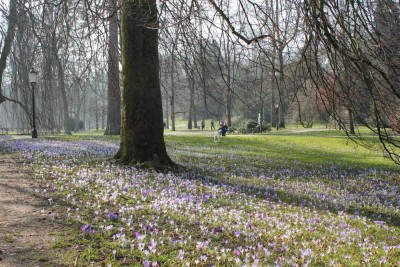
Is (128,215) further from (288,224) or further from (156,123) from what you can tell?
(156,123)

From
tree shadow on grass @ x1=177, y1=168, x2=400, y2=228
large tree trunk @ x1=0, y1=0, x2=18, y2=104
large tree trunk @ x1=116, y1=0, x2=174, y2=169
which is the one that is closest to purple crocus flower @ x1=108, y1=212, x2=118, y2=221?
tree shadow on grass @ x1=177, y1=168, x2=400, y2=228

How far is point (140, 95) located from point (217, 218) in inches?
189

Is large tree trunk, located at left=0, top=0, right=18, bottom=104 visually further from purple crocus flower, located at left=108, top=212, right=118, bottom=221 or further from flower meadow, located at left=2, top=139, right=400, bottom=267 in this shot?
purple crocus flower, located at left=108, top=212, right=118, bottom=221

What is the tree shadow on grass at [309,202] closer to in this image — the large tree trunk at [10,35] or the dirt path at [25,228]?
the dirt path at [25,228]

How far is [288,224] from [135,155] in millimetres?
4979

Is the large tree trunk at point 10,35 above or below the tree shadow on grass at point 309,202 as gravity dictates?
above

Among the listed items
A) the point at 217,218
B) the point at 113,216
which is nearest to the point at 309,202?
the point at 217,218

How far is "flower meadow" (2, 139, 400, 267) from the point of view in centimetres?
356

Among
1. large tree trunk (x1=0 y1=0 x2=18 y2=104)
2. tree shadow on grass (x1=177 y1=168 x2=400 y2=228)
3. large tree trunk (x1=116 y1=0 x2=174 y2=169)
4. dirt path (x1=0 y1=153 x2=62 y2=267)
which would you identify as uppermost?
large tree trunk (x1=0 y1=0 x2=18 y2=104)

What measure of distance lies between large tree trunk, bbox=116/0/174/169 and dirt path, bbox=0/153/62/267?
2836 millimetres

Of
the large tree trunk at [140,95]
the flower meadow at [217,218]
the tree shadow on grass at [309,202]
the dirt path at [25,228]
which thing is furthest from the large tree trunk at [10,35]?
the tree shadow on grass at [309,202]

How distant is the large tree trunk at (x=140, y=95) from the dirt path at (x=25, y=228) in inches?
112

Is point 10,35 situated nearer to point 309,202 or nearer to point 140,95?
point 140,95

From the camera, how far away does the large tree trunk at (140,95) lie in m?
8.75
